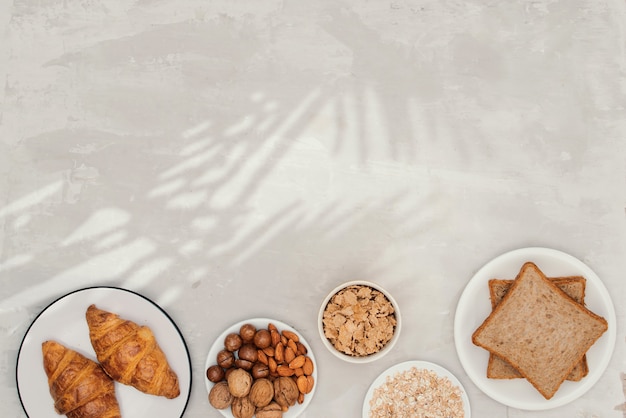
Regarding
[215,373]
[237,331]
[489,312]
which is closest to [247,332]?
[237,331]

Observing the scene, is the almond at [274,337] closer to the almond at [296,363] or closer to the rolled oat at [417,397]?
the almond at [296,363]

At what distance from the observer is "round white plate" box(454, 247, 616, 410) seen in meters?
1.52

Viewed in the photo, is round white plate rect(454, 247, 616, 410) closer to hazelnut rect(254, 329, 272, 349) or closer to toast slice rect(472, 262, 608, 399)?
toast slice rect(472, 262, 608, 399)

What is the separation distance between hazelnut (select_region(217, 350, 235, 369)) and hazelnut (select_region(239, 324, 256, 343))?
0.06 m

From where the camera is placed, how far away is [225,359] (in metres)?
1.51

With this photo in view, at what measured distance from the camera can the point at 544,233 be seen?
5.28 ft

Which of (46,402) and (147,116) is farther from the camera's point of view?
(147,116)

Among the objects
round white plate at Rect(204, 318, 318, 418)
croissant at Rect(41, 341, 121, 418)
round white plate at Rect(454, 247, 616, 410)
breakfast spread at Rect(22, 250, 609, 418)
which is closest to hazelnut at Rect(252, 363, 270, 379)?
breakfast spread at Rect(22, 250, 609, 418)

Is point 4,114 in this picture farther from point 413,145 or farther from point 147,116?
point 413,145

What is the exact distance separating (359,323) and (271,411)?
34 centimetres

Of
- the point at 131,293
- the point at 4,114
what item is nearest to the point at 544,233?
the point at 131,293

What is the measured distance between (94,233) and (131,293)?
0.25 metres

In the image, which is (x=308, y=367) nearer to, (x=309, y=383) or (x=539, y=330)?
(x=309, y=383)

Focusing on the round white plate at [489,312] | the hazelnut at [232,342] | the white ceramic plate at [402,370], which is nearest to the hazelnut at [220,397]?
the hazelnut at [232,342]
